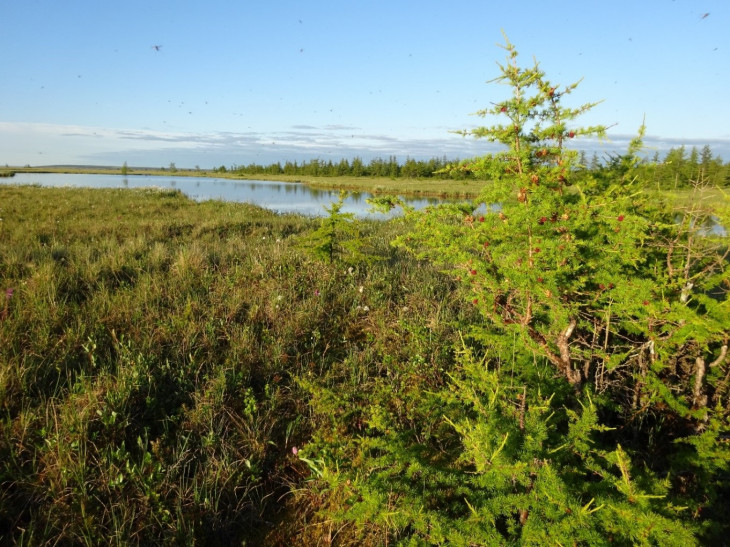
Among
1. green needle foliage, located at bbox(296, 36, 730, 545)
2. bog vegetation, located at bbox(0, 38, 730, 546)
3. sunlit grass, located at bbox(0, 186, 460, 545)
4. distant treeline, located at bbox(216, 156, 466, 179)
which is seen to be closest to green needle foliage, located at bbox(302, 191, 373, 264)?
sunlit grass, located at bbox(0, 186, 460, 545)

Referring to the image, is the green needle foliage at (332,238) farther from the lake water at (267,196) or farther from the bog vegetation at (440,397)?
the bog vegetation at (440,397)

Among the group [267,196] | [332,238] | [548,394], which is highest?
[267,196]

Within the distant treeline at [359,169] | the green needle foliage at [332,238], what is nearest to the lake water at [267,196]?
the green needle foliage at [332,238]

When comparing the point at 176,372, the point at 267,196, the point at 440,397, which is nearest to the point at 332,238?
the point at 176,372

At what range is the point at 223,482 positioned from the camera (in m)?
2.49

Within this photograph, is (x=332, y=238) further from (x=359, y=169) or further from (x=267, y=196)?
(x=359, y=169)

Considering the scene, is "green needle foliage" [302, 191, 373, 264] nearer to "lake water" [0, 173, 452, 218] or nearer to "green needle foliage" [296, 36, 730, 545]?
"lake water" [0, 173, 452, 218]

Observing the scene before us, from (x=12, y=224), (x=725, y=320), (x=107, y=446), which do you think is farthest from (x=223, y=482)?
(x=12, y=224)

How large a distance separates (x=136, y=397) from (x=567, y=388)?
10.7ft

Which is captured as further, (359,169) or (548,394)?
(359,169)

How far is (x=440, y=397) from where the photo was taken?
9.50ft

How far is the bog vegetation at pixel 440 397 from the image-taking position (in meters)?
2.04

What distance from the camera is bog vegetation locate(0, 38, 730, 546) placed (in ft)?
6.68

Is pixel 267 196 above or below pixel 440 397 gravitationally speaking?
above
